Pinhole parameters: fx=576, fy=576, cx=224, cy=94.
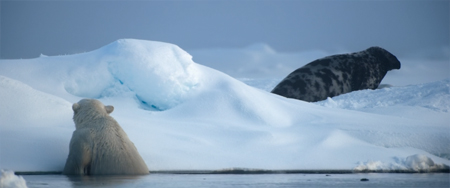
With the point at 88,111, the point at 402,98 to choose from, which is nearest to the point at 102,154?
the point at 88,111

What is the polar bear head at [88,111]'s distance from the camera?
6.14 m

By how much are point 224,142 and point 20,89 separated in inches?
104

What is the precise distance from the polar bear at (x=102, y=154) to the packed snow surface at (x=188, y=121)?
38cm

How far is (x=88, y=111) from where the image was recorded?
6211 millimetres

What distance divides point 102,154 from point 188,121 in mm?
2400

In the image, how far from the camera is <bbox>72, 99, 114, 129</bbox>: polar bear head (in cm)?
614

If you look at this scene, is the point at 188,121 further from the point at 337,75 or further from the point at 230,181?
the point at 337,75

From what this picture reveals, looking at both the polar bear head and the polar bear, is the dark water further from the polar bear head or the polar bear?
the polar bear head

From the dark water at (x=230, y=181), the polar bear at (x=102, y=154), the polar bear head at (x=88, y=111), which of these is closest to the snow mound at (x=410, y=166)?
the dark water at (x=230, y=181)

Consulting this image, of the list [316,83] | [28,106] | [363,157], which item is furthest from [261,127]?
[316,83]

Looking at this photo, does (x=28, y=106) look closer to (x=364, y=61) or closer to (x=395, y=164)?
(x=395, y=164)

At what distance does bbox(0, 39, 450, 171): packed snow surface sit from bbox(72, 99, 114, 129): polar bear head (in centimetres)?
33

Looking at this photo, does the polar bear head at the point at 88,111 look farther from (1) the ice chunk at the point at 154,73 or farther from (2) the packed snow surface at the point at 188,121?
(1) the ice chunk at the point at 154,73

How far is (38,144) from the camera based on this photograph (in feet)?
20.3
